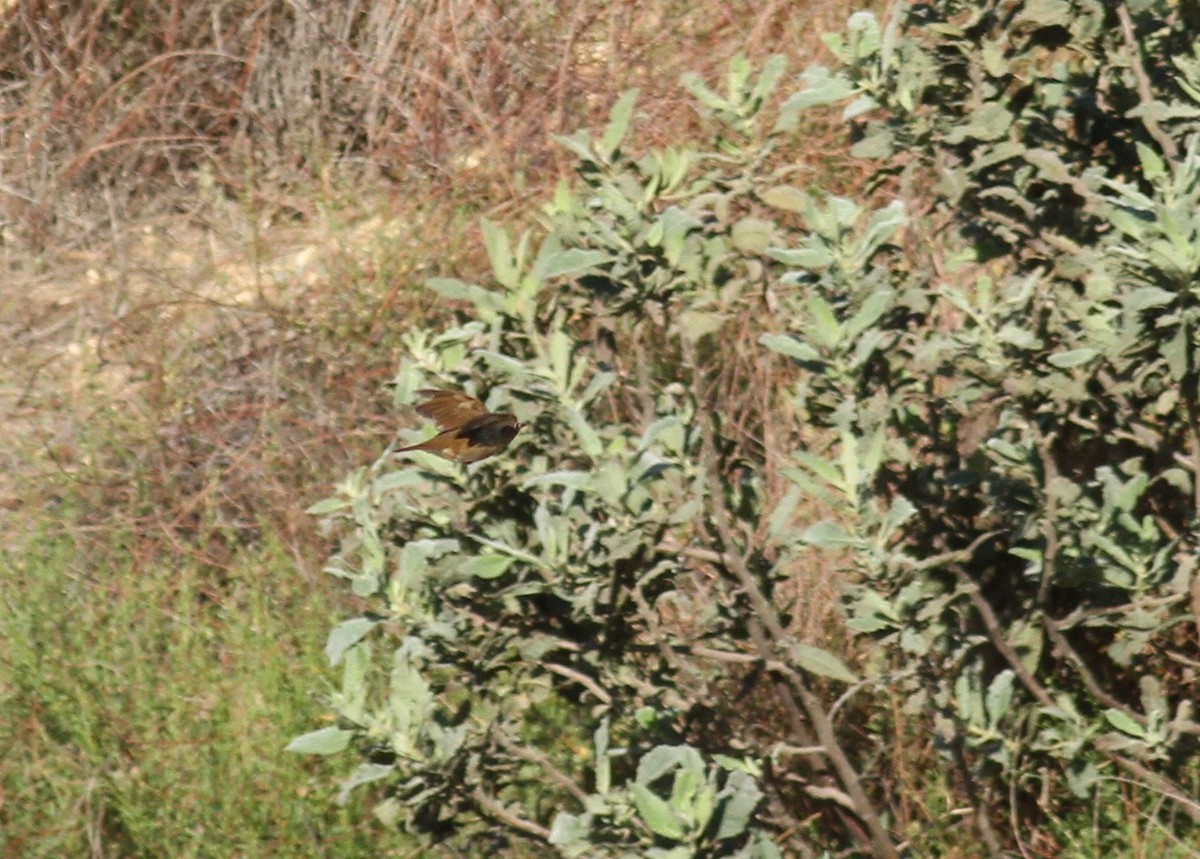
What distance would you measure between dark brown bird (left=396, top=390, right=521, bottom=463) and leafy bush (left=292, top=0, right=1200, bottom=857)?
3.4 inches

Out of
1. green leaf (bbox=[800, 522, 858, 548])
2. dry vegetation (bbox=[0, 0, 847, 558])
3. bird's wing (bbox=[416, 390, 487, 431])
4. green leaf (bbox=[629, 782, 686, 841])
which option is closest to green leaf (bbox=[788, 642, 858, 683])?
green leaf (bbox=[800, 522, 858, 548])

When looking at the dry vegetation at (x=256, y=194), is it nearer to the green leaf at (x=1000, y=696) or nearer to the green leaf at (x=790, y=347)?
the green leaf at (x=790, y=347)

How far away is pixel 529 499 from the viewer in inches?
111

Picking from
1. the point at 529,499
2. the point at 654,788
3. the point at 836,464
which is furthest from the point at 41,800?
the point at 836,464

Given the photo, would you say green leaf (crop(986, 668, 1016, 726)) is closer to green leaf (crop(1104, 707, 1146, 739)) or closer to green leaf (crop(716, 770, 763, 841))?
green leaf (crop(1104, 707, 1146, 739))

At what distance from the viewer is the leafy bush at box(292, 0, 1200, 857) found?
8.54ft

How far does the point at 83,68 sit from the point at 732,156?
3500 mm

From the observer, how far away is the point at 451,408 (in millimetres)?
2625

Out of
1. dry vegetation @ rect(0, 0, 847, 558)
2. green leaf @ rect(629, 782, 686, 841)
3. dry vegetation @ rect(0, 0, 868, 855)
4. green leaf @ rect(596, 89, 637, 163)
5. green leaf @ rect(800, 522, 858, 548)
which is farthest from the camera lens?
dry vegetation @ rect(0, 0, 847, 558)

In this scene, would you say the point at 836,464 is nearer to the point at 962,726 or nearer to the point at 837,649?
the point at 962,726

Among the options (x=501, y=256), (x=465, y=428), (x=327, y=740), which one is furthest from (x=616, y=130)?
(x=327, y=740)

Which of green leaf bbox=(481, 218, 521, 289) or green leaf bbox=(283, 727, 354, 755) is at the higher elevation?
green leaf bbox=(481, 218, 521, 289)

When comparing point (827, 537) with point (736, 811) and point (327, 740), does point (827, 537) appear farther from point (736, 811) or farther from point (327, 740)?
point (327, 740)

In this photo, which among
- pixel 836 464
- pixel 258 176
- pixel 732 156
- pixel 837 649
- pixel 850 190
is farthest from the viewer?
pixel 258 176
